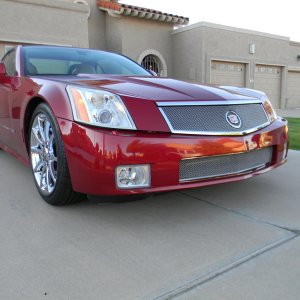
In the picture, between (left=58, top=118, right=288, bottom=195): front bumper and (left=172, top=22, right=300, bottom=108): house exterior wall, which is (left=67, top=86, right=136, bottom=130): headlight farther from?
(left=172, top=22, right=300, bottom=108): house exterior wall

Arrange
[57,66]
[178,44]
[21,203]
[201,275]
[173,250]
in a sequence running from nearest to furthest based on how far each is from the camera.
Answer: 1. [201,275]
2. [173,250]
3. [21,203]
4. [57,66]
5. [178,44]

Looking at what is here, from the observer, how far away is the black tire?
8.56ft

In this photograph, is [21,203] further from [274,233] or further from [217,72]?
[217,72]

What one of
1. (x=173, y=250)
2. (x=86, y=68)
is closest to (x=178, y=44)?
(x=86, y=68)

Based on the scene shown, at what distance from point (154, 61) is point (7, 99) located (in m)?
11.7

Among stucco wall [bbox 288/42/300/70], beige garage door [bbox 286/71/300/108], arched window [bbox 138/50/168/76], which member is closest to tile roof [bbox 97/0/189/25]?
arched window [bbox 138/50/168/76]

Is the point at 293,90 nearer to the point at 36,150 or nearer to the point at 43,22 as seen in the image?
the point at 43,22

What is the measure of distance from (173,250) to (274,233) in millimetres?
735

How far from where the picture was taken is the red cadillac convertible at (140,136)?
2324mm

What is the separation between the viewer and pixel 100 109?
7.82 feet

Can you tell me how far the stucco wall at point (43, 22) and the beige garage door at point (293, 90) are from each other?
38.3ft

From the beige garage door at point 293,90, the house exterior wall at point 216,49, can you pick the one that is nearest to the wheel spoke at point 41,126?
the house exterior wall at point 216,49

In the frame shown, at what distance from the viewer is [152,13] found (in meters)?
13.8

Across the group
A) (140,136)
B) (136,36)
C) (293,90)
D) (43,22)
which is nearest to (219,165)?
(140,136)
